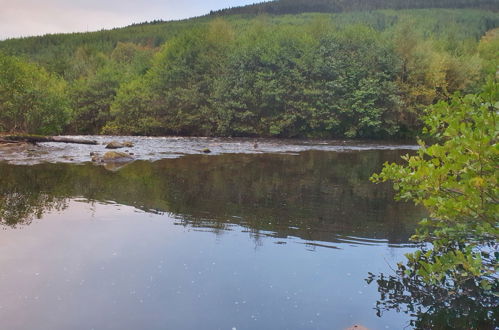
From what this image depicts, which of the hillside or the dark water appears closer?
the dark water

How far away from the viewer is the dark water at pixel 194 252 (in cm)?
797

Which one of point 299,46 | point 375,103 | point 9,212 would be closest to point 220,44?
point 299,46

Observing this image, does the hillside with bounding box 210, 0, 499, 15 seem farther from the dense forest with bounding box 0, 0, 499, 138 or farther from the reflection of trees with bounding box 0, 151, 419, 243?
the reflection of trees with bounding box 0, 151, 419, 243

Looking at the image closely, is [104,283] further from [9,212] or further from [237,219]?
[9,212]

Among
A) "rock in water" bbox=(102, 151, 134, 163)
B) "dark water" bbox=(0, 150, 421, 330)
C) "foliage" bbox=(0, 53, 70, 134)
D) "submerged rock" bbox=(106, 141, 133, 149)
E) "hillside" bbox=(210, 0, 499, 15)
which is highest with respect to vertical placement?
"hillside" bbox=(210, 0, 499, 15)

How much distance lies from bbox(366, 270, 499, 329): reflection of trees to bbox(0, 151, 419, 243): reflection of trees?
11.5 ft

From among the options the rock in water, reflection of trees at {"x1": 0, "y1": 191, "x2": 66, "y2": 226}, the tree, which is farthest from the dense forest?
the tree

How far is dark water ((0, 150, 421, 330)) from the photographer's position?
314 inches

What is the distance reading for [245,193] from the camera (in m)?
19.4

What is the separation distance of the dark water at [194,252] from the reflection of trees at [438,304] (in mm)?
262

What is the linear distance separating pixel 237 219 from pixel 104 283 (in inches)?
240

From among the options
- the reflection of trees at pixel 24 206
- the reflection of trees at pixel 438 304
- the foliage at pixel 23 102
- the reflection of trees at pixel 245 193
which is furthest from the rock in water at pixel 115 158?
the reflection of trees at pixel 438 304

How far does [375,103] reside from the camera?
2296 inches

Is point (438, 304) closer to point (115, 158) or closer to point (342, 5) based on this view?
point (115, 158)
